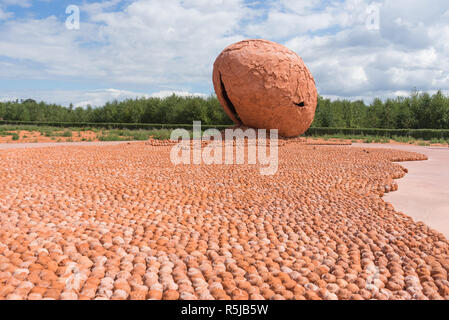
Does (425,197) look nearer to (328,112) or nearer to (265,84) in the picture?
(265,84)

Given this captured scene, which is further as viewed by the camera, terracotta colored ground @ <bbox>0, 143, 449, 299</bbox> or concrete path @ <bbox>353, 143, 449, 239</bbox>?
concrete path @ <bbox>353, 143, 449, 239</bbox>

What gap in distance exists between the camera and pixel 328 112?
2558 centimetres

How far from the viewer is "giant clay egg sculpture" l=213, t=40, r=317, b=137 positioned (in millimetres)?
11875

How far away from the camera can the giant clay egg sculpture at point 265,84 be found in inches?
468

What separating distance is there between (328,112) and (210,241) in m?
24.4

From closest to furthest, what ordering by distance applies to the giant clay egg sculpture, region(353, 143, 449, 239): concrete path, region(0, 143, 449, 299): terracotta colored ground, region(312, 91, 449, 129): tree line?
1. region(0, 143, 449, 299): terracotta colored ground
2. region(353, 143, 449, 239): concrete path
3. the giant clay egg sculpture
4. region(312, 91, 449, 129): tree line

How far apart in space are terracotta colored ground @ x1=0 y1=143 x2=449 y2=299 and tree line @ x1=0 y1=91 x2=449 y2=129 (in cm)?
2131

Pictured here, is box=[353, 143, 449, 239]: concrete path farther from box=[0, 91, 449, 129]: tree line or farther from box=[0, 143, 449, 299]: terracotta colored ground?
box=[0, 91, 449, 129]: tree line

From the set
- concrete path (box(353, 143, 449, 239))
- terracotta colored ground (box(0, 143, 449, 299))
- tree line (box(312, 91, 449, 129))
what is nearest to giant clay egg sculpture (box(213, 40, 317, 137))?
concrete path (box(353, 143, 449, 239))

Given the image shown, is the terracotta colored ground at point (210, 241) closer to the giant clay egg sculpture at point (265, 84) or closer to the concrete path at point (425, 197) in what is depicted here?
the concrete path at point (425, 197)

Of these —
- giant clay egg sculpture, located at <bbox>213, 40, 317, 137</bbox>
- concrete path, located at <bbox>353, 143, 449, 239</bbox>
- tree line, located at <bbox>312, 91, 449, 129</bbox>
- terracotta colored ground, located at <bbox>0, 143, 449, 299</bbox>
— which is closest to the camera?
terracotta colored ground, located at <bbox>0, 143, 449, 299</bbox>

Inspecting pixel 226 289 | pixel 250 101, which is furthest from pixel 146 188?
pixel 250 101
